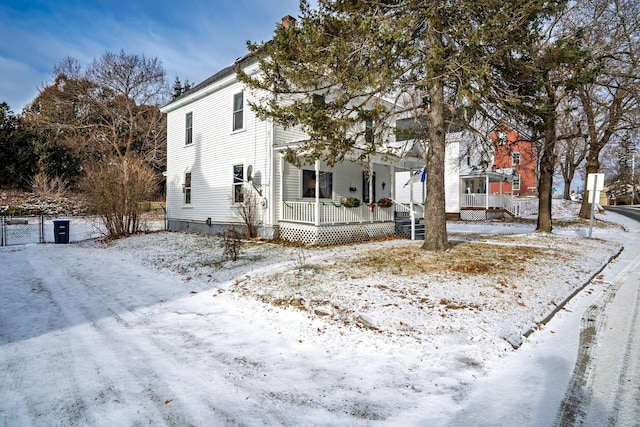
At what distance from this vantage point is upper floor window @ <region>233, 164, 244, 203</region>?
1330 centimetres

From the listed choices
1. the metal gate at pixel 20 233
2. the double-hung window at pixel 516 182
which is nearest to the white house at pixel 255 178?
the metal gate at pixel 20 233

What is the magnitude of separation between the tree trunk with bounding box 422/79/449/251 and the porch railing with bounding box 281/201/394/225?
3.36 metres

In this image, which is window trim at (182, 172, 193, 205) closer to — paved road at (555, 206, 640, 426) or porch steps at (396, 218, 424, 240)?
porch steps at (396, 218, 424, 240)

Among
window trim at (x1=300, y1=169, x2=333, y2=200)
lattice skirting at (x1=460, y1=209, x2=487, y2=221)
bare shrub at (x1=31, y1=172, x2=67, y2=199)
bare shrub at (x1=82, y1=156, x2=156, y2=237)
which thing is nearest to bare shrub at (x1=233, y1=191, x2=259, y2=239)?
window trim at (x1=300, y1=169, x2=333, y2=200)

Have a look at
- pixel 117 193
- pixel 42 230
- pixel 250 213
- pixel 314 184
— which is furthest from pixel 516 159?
pixel 42 230

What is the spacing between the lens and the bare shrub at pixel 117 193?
13180 mm

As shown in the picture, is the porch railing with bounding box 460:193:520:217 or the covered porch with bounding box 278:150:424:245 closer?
the covered porch with bounding box 278:150:424:245

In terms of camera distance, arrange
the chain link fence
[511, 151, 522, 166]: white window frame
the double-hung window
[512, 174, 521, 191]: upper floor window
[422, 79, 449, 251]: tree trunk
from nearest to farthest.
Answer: [422, 79, 449, 251]: tree trunk → [511, 151, 522, 166]: white window frame → the chain link fence → [512, 174, 521, 191]: upper floor window → the double-hung window

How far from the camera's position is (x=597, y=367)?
3467mm

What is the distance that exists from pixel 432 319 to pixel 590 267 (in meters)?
5.93

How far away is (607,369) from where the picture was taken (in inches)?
135

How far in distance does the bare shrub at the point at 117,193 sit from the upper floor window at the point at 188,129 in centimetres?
266

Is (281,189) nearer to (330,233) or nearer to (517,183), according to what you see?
(330,233)

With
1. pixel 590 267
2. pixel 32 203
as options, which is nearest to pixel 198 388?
pixel 590 267
